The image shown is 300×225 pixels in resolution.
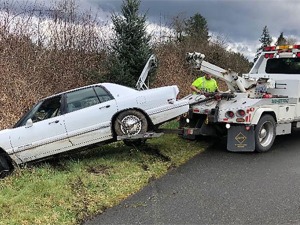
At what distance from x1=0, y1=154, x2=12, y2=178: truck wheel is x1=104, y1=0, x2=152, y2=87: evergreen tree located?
5946mm

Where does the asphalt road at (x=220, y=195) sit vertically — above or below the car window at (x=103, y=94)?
below

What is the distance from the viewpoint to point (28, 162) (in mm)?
7441

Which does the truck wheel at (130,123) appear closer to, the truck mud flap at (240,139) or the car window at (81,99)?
the car window at (81,99)

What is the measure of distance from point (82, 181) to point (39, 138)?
151 centimetres

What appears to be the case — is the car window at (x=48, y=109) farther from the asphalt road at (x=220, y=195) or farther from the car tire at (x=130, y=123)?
the asphalt road at (x=220, y=195)

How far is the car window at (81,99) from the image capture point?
750 centimetres

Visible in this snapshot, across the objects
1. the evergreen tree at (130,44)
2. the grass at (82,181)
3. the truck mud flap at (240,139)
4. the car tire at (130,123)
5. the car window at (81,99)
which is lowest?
the grass at (82,181)

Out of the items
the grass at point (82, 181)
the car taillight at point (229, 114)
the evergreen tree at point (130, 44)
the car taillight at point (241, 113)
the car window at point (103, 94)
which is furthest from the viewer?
the evergreen tree at point (130, 44)

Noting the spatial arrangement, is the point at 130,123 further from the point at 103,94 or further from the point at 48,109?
the point at 48,109

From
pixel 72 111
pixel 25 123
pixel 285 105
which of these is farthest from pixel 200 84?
pixel 25 123

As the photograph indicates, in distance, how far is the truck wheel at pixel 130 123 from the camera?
742 cm

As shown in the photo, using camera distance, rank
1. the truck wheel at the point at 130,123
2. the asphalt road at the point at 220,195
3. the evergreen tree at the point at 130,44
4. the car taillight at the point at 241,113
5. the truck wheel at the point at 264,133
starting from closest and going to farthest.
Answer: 1. the asphalt road at the point at 220,195
2. the truck wheel at the point at 130,123
3. the car taillight at the point at 241,113
4. the truck wheel at the point at 264,133
5. the evergreen tree at the point at 130,44

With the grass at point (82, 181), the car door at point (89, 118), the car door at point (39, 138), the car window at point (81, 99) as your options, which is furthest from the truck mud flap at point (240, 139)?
the car door at point (39, 138)

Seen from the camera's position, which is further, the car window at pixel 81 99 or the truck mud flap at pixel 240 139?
the truck mud flap at pixel 240 139
